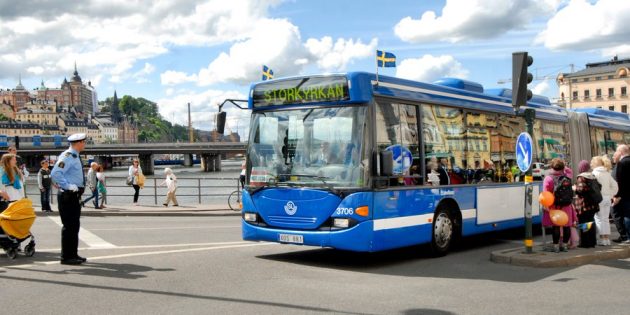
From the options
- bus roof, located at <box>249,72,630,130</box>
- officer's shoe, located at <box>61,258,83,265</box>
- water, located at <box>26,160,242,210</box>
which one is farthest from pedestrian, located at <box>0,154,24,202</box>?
water, located at <box>26,160,242,210</box>

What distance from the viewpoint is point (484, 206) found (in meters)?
11.8

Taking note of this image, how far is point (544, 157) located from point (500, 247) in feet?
9.44

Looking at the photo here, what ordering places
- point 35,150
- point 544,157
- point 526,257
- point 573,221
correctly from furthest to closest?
point 35,150, point 544,157, point 573,221, point 526,257

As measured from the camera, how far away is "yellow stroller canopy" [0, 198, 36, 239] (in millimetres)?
9578

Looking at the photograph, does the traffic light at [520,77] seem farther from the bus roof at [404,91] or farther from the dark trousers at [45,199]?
the dark trousers at [45,199]

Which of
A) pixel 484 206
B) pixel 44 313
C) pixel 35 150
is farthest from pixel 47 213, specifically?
pixel 35 150

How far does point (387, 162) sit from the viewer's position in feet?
29.7

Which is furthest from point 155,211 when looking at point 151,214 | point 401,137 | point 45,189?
point 401,137

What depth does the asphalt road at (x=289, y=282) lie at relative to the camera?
6.81 meters

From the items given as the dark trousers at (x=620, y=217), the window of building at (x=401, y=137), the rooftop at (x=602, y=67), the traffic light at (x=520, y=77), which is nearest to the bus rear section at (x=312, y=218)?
the window of building at (x=401, y=137)

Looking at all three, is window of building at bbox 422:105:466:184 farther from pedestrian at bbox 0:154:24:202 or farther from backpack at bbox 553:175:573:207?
pedestrian at bbox 0:154:24:202

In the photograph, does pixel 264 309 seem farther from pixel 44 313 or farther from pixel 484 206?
pixel 484 206

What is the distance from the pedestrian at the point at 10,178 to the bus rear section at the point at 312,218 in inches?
140

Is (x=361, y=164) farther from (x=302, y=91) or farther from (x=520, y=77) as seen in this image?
(x=520, y=77)
